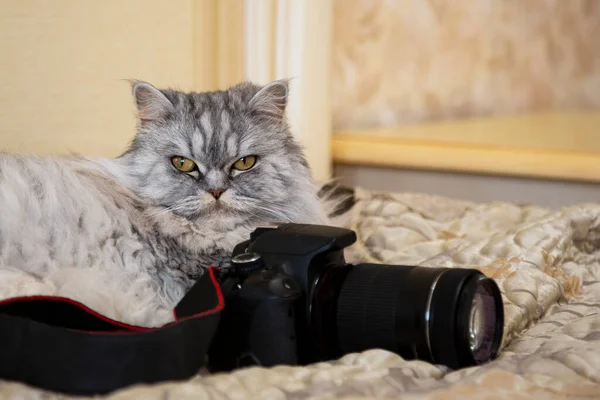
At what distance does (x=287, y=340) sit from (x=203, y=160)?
0.32 metres

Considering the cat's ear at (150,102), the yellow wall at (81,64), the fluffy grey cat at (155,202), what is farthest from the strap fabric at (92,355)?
the yellow wall at (81,64)

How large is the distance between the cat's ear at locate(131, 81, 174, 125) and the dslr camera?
1.01 ft

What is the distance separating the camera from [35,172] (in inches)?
37.8

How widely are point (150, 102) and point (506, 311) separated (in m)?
0.57

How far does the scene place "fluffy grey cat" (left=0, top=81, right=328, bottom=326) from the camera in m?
0.86

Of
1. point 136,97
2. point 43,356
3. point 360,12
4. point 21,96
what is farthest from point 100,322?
point 360,12

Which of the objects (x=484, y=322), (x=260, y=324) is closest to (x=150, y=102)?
(x=260, y=324)

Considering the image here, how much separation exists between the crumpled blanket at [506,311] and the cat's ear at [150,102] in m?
0.36

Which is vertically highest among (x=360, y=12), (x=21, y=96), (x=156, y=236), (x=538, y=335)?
(x=360, y=12)

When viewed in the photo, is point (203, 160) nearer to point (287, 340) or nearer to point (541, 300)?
point (287, 340)

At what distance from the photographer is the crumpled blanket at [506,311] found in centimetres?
67

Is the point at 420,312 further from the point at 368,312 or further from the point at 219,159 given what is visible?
the point at 219,159

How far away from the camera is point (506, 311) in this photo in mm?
955

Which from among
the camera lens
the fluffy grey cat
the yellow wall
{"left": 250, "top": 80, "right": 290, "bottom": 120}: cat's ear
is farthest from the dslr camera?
the yellow wall
